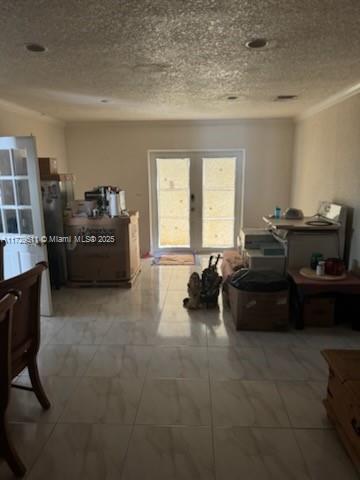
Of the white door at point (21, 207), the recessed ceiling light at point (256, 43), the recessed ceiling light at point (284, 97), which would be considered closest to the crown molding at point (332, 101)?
the recessed ceiling light at point (284, 97)

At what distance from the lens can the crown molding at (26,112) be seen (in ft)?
12.0

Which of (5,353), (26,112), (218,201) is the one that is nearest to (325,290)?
(5,353)

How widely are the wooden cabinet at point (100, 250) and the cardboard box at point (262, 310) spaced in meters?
1.73

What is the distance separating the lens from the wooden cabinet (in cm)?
408

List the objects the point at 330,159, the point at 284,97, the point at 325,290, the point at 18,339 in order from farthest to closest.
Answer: the point at 330,159
the point at 284,97
the point at 325,290
the point at 18,339

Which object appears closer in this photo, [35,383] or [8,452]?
[8,452]

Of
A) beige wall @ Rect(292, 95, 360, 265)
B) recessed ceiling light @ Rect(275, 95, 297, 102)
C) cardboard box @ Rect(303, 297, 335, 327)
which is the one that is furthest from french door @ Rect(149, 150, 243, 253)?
cardboard box @ Rect(303, 297, 335, 327)

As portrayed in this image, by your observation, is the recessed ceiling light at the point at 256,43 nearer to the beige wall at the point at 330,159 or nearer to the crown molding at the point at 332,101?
the crown molding at the point at 332,101

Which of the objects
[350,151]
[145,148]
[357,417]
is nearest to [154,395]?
[357,417]

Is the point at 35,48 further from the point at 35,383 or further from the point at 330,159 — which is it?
the point at 330,159

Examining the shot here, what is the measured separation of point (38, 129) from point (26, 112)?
1.31ft

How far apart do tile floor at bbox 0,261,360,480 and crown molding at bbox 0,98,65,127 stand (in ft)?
8.17

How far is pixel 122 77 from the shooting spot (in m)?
2.68

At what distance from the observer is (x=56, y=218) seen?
4117 mm
